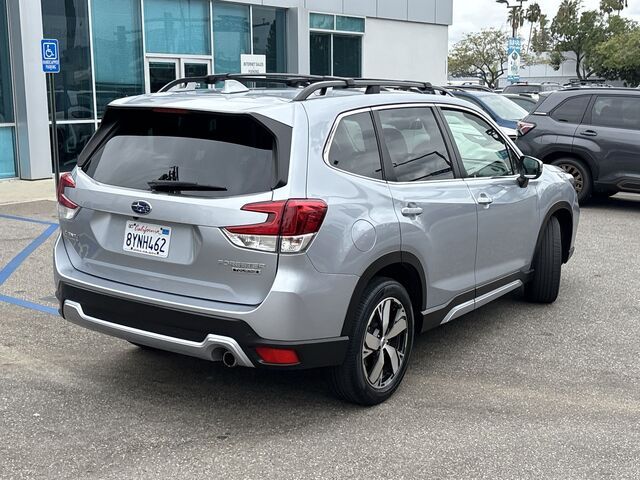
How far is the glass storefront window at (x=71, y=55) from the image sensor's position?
1516 cm

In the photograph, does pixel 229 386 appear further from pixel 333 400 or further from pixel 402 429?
pixel 402 429

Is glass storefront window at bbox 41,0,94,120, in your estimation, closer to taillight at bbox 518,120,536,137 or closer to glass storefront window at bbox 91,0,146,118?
glass storefront window at bbox 91,0,146,118

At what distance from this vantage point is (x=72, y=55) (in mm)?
15438

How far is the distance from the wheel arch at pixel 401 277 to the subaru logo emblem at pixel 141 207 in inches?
45.3

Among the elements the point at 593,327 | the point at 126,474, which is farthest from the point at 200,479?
the point at 593,327

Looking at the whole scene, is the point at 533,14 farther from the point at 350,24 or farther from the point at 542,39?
the point at 350,24

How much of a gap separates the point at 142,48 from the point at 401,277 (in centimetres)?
1368

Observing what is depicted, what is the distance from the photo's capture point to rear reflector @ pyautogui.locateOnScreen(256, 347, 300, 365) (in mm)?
3814

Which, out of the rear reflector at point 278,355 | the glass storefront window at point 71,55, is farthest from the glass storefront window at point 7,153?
the rear reflector at point 278,355

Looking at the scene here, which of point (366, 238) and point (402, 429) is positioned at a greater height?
point (366, 238)

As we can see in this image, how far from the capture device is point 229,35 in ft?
61.7

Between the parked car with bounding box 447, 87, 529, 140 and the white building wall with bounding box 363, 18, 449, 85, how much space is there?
7.81 m

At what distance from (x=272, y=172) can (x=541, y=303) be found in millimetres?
3511

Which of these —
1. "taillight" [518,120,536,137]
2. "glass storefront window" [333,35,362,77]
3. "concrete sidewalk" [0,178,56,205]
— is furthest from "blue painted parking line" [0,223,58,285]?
"glass storefront window" [333,35,362,77]
